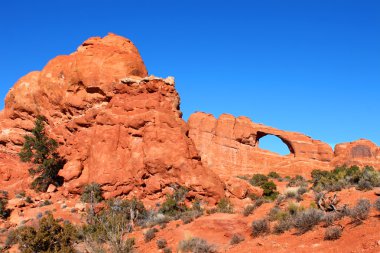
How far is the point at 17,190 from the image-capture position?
29.1 m

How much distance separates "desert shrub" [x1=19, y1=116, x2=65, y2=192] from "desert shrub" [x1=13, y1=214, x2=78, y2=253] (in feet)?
54.9

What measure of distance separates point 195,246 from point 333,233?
4.46m

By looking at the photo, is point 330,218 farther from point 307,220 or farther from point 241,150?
point 241,150

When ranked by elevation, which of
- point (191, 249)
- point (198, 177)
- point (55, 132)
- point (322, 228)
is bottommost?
point (191, 249)

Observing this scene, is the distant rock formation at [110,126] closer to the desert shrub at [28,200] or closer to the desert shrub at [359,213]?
the desert shrub at [28,200]

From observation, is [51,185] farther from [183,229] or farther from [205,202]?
[183,229]

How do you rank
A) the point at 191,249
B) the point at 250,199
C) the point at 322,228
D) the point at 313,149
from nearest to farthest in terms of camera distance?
the point at 322,228 < the point at 191,249 < the point at 250,199 < the point at 313,149

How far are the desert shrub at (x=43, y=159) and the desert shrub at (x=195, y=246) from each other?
1868 cm

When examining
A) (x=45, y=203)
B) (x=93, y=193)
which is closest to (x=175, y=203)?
(x=93, y=193)

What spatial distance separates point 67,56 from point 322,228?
29.0m

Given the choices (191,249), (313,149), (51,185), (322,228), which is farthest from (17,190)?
(313,149)

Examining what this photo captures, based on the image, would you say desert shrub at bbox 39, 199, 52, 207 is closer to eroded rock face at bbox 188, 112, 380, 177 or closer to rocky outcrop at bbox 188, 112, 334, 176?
eroded rock face at bbox 188, 112, 380, 177

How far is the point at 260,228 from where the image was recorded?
1191 cm

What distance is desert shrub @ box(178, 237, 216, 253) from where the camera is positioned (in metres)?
11.6
